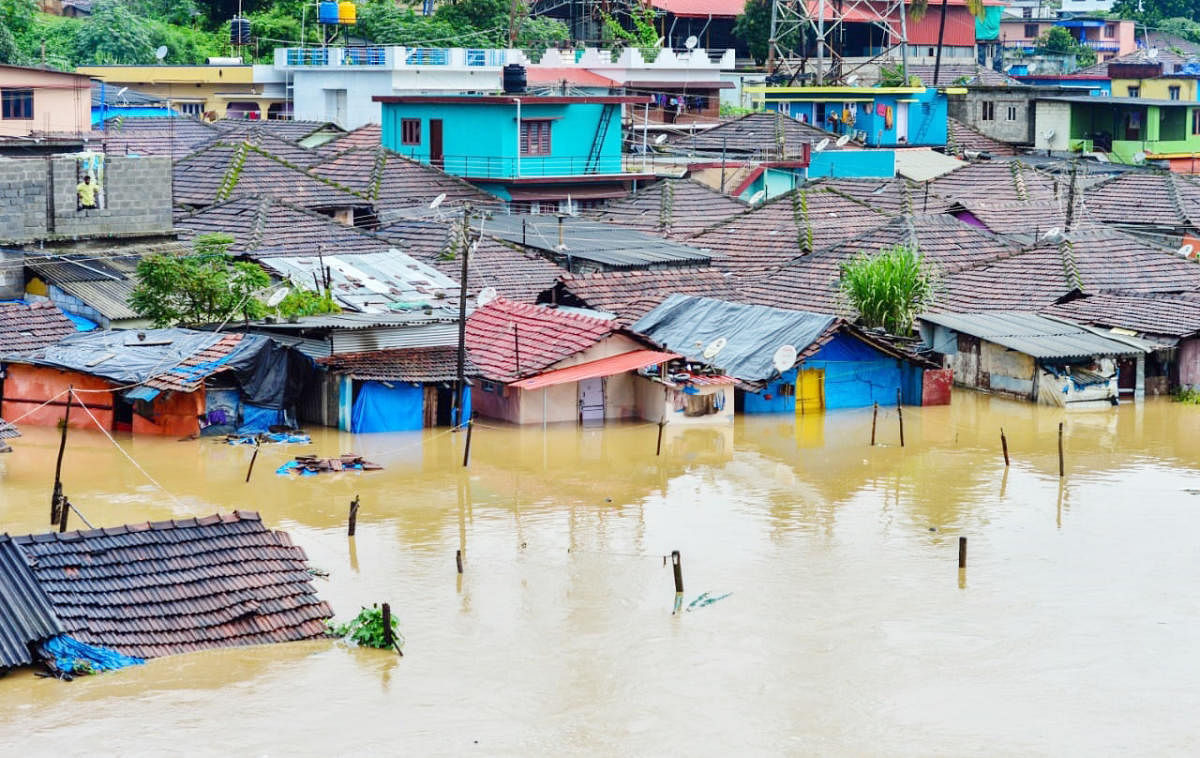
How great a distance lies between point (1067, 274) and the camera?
119ft

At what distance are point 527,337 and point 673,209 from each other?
1221 centimetres

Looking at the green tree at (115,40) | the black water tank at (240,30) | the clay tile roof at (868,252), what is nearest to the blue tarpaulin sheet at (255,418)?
the clay tile roof at (868,252)

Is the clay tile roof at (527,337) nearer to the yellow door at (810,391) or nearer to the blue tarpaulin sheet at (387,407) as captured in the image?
the blue tarpaulin sheet at (387,407)

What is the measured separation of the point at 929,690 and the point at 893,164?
103 ft

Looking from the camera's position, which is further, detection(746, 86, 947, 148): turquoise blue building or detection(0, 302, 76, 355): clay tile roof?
detection(746, 86, 947, 148): turquoise blue building

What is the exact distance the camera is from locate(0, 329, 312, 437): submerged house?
2853 centimetres

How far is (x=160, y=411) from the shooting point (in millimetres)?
28969

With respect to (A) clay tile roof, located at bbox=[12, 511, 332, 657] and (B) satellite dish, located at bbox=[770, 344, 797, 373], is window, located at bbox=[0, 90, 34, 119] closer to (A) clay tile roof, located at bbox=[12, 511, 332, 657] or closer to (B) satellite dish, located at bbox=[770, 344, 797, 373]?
(B) satellite dish, located at bbox=[770, 344, 797, 373]

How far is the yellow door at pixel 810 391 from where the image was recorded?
105ft

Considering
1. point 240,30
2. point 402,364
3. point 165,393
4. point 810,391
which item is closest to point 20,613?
point 165,393

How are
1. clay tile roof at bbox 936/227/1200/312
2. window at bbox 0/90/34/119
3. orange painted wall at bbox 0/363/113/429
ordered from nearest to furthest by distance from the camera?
1. orange painted wall at bbox 0/363/113/429
2. clay tile roof at bbox 936/227/1200/312
3. window at bbox 0/90/34/119

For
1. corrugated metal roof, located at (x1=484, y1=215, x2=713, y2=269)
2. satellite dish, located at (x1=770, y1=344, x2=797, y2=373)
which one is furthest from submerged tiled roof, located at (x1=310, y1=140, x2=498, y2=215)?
satellite dish, located at (x1=770, y1=344, x2=797, y2=373)

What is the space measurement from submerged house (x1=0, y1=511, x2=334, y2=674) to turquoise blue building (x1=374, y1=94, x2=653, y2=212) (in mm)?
25113

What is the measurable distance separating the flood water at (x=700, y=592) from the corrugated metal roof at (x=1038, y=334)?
47.0 inches
